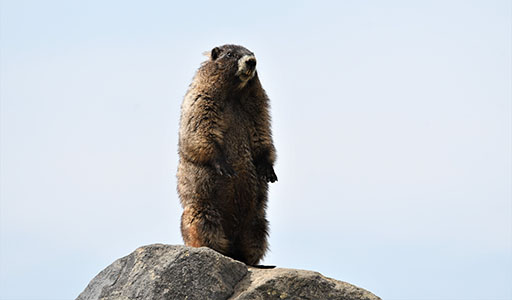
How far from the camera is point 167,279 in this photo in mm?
6820

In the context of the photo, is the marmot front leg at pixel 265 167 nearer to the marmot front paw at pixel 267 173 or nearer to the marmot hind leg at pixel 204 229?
the marmot front paw at pixel 267 173

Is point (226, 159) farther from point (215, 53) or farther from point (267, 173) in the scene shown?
point (215, 53)

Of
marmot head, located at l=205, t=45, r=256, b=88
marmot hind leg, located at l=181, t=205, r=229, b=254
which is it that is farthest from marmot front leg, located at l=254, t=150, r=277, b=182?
marmot head, located at l=205, t=45, r=256, b=88

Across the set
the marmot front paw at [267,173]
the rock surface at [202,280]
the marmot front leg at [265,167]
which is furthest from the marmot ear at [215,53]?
the rock surface at [202,280]

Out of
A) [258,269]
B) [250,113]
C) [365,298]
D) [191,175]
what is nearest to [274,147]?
[250,113]

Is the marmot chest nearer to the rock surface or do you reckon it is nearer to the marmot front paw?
the marmot front paw

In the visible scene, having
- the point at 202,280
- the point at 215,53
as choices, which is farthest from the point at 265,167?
the point at 202,280

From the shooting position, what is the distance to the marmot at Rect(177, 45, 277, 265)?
7844 mm

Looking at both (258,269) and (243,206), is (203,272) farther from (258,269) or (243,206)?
(243,206)

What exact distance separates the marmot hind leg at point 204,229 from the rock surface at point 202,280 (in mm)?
→ 673

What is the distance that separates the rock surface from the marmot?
78 centimetres

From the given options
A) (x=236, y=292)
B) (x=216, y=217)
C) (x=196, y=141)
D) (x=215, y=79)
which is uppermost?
(x=215, y=79)

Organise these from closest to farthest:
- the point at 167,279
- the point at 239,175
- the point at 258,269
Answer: the point at 167,279 < the point at 258,269 < the point at 239,175

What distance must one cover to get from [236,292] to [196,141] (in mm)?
1752
